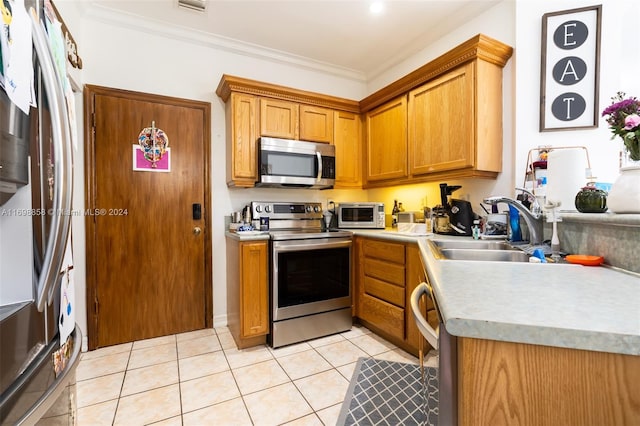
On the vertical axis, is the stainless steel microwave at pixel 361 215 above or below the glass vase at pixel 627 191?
below

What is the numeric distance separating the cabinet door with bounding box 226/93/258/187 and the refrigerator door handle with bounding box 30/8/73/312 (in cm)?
185

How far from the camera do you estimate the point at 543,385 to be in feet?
1.73

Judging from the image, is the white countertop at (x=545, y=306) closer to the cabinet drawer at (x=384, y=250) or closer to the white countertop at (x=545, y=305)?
the white countertop at (x=545, y=305)

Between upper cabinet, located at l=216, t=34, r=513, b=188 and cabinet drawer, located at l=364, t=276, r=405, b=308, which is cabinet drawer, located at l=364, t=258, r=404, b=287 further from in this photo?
upper cabinet, located at l=216, t=34, r=513, b=188

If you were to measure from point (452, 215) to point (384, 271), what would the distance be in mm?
697

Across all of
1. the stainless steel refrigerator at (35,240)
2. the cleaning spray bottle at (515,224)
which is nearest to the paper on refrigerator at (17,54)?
the stainless steel refrigerator at (35,240)

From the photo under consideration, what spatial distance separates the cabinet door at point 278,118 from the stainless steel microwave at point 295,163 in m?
0.10

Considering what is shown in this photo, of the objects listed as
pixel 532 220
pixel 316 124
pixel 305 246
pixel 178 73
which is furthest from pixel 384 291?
pixel 178 73

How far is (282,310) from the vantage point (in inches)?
91.0

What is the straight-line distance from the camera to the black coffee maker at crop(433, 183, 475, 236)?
222 centimetres

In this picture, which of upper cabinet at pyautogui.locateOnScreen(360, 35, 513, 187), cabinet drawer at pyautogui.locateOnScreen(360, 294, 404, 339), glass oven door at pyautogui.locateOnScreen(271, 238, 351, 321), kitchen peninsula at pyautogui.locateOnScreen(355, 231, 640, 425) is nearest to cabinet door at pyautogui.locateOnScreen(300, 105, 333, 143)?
upper cabinet at pyautogui.locateOnScreen(360, 35, 513, 187)

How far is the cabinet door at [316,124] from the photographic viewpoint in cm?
283

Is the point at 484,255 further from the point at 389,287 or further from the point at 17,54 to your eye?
the point at 17,54

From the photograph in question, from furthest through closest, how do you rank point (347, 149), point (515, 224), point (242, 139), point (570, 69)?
point (347, 149) → point (242, 139) → point (570, 69) → point (515, 224)
